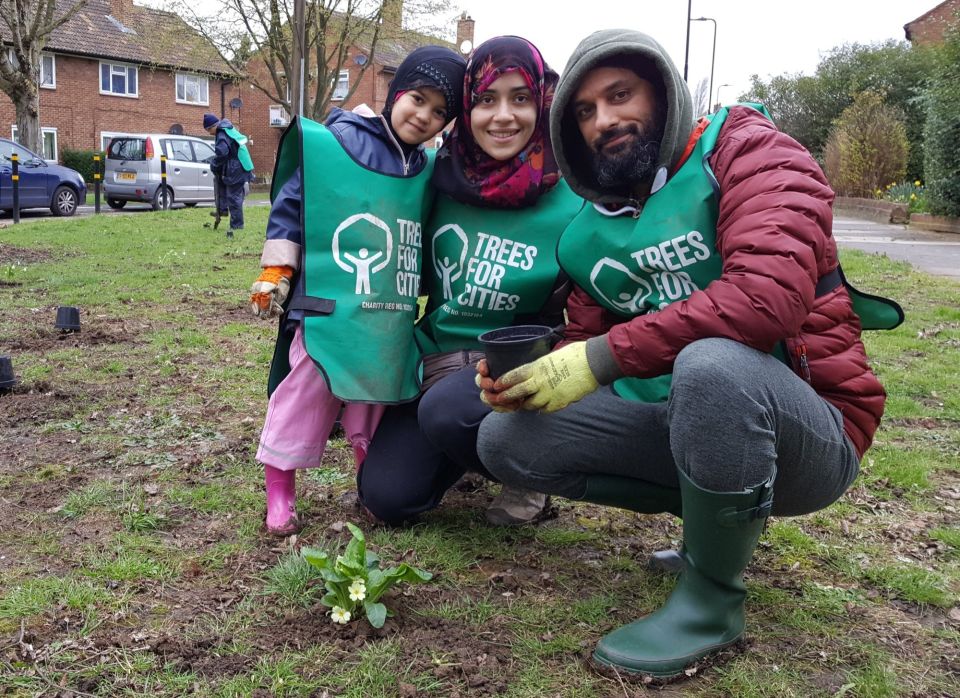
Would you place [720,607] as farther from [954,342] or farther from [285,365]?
[954,342]

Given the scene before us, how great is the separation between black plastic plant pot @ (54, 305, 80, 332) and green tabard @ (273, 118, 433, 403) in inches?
138

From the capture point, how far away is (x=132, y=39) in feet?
110

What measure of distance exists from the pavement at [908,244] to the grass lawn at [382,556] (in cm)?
688

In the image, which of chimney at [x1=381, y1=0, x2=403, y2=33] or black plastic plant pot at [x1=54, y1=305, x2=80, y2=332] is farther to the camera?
chimney at [x1=381, y1=0, x2=403, y2=33]

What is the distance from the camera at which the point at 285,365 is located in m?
2.96

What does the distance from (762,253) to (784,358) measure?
32 centimetres

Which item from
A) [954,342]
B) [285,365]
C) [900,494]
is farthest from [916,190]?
[285,365]

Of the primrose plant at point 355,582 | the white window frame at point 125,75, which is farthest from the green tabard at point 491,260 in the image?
the white window frame at point 125,75

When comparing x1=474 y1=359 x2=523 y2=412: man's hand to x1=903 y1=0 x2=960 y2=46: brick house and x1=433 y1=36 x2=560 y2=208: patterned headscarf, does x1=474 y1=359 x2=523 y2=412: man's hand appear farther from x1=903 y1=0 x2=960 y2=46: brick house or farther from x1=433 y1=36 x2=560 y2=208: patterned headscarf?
x1=903 y1=0 x2=960 y2=46: brick house

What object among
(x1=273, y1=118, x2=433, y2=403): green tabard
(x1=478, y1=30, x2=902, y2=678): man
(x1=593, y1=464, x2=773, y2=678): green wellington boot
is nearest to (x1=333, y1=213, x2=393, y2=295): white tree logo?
(x1=273, y1=118, x2=433, y2=403): green tabard

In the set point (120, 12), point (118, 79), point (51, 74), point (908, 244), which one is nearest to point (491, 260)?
point (908, 244)

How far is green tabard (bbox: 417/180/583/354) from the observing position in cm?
283

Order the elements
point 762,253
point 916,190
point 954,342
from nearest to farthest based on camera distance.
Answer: point 762,253 < point 954,342 < point 916,190

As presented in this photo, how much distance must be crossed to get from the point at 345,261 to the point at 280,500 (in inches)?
32.3
